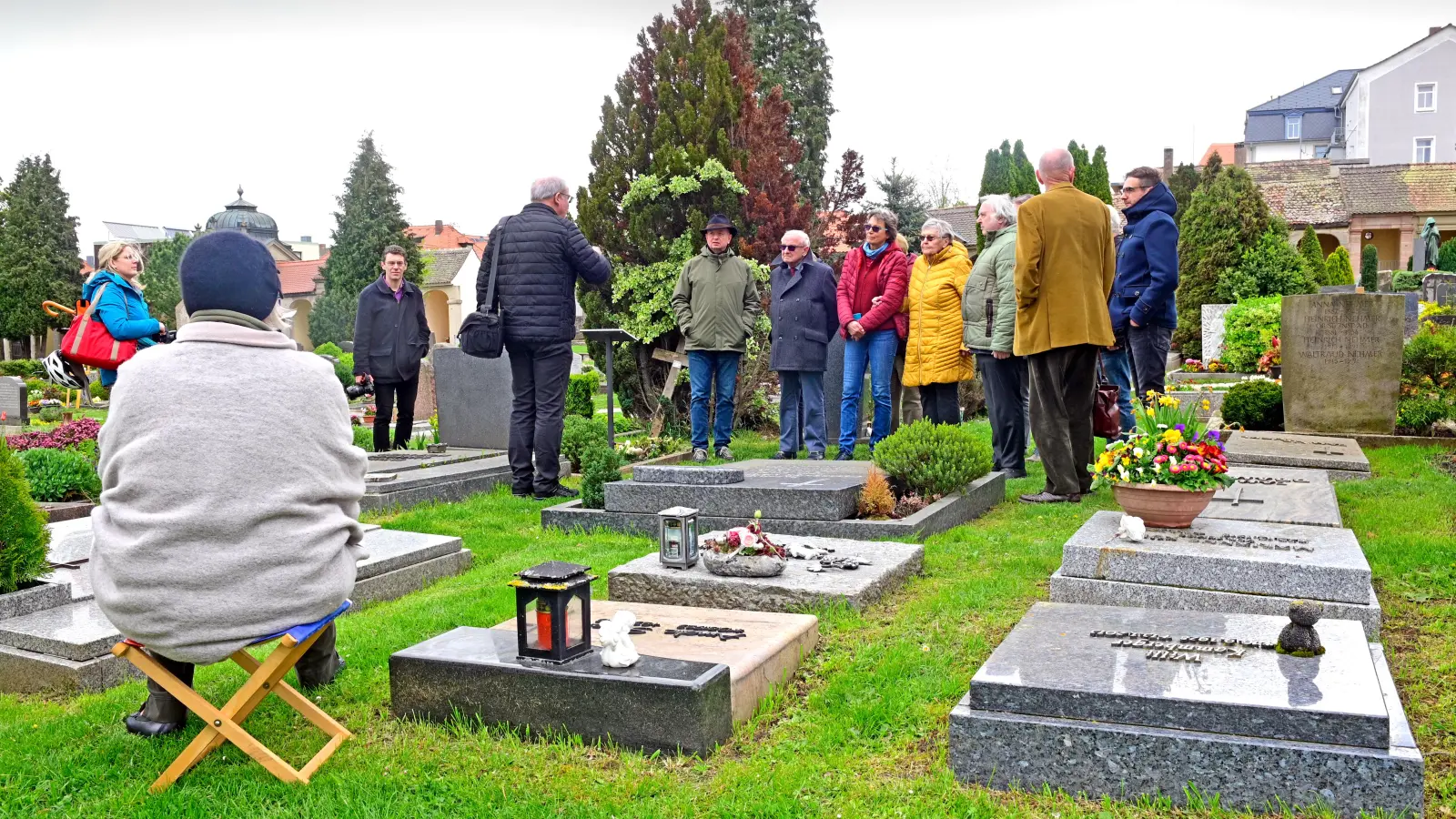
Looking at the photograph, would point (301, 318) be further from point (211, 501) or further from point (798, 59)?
point (211, 501)

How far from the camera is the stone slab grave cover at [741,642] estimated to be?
375cm

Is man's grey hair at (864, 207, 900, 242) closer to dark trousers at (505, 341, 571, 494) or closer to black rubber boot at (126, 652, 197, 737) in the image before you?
dark trousers at (505, 341, 571, 494)

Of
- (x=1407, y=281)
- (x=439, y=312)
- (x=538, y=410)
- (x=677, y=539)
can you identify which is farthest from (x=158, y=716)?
(x=439, y=312)

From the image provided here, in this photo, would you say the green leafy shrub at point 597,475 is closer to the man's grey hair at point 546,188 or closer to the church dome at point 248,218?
the man's grey hair at point 546,188

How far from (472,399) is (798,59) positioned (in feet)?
83.5

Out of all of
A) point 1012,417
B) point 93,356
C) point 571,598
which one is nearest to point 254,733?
point 571,598

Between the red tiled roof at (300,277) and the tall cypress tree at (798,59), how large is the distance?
33.0 m

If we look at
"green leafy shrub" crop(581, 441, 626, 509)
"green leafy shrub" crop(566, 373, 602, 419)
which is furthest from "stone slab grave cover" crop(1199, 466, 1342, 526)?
"green leafy shrub" crop(566, 373, 602, 419)

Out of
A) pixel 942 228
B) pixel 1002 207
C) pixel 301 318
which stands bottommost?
pixel 942 228

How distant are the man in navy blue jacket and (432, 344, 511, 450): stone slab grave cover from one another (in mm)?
5559

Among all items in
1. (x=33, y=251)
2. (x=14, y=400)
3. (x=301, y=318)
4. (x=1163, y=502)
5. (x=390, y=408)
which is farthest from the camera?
(x=301, y=318)

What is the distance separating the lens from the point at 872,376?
922cm

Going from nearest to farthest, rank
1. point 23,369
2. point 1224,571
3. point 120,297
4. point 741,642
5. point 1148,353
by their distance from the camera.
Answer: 1. point 741,642
2. point 1224,571
3. point 120,297
4. point 1148,353
5. point 23,369

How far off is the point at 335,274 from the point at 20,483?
39.3m
